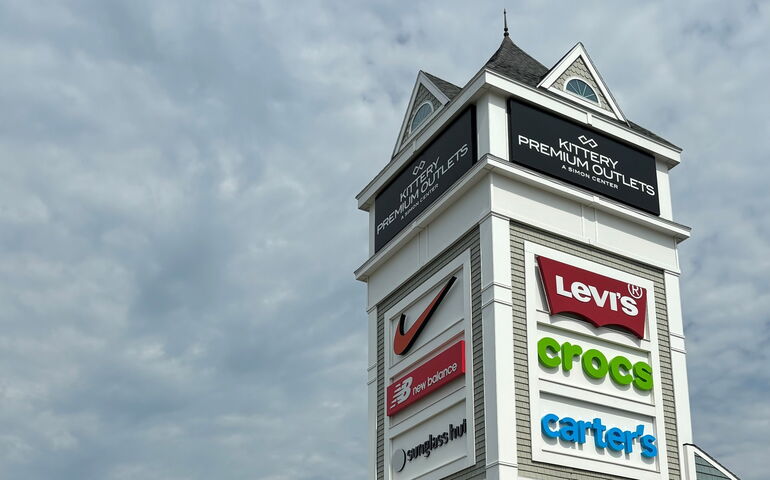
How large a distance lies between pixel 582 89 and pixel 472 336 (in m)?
8.93

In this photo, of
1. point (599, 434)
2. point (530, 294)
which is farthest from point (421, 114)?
point (599, 434)

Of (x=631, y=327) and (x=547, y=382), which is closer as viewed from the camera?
(x=547, y=382)

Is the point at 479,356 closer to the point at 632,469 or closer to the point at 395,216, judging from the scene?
the point at 632,469

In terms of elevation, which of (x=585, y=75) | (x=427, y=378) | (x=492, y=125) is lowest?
(x=427, y=378)

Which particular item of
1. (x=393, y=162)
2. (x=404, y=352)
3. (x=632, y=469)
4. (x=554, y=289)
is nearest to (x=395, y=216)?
(x=393, y=162)

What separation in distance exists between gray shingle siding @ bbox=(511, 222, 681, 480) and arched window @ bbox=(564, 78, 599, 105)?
198 inches

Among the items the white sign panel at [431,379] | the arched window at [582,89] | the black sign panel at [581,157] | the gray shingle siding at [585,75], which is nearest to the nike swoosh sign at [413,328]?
the white sign panel at [431,379]

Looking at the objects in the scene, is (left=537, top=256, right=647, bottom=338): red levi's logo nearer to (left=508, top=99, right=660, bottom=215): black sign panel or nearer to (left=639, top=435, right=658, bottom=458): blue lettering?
(left=508, top=99, right=660, bottom=215): black sign panel

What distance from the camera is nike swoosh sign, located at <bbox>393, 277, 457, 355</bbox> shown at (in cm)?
2761

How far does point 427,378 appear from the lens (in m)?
27.5

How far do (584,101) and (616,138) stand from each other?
1449 mm

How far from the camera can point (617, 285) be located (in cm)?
2777

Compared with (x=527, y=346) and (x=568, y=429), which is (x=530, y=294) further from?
(x=568, y=429)

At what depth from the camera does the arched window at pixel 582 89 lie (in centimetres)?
2992
